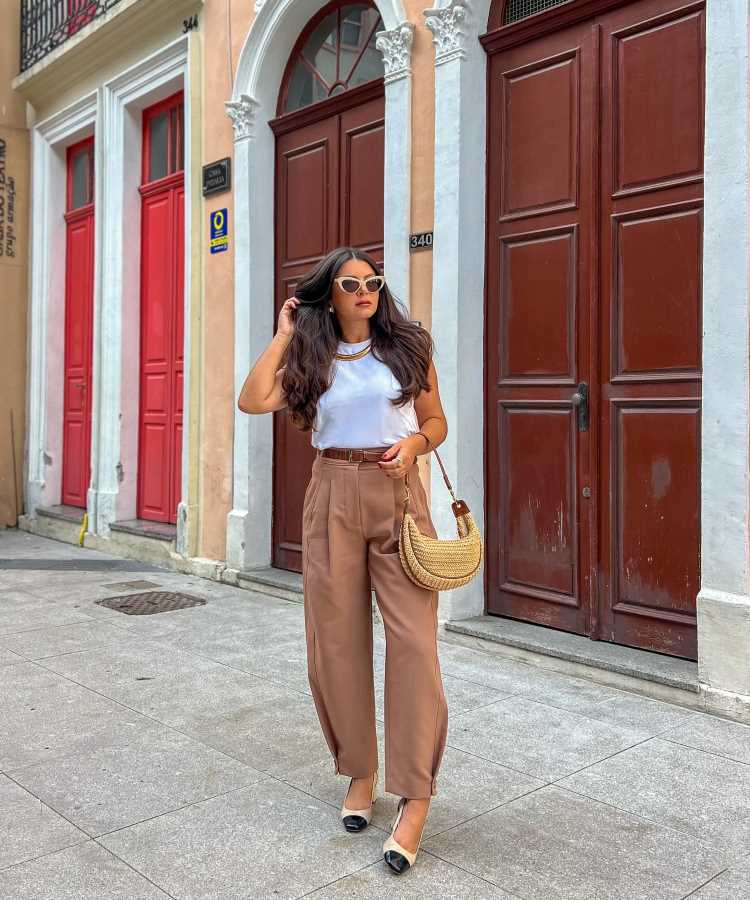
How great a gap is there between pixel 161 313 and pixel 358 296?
6.36 meters

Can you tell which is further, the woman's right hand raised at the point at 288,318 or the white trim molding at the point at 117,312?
the white trim molding at the point at 117,312

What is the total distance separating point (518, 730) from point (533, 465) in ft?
6.06

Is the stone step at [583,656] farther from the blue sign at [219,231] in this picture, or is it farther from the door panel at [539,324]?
the blue sign at [219,231]

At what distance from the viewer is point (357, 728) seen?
296 centimetres

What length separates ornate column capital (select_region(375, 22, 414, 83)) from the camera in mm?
5770

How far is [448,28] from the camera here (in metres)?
5.53

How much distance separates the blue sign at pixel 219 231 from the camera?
746 cm

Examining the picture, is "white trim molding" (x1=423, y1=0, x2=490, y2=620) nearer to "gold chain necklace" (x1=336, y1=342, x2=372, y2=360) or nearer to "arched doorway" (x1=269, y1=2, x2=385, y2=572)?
"arched doorway" (x1=269, y1=2, x2=385, y2=572)

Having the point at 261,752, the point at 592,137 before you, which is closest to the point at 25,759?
the point at 261,752

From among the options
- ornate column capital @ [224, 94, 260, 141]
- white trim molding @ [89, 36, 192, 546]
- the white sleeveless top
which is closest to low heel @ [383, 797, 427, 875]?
the white sleeveless top

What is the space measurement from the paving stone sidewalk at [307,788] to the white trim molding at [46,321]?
5437 millimetres

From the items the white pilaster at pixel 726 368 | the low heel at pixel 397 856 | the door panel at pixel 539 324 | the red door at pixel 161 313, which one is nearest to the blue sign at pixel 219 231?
the red door at pixel 161 313

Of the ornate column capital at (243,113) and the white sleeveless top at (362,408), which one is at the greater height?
the ornate column capital at (243,113)

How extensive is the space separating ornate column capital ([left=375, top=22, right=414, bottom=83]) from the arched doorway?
338 millimetres
